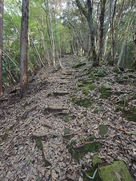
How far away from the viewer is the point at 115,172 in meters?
2.35

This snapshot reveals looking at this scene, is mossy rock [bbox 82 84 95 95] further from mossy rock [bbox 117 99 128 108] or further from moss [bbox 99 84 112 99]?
mossy rock [bbox 117 99 128 108]

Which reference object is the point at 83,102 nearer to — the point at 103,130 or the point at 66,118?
the point at 66,118

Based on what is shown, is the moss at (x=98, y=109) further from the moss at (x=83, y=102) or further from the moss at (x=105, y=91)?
the moss at (x=105, y=91)

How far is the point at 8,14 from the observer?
448 inches

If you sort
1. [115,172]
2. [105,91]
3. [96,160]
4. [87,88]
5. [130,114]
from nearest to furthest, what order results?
[115,172]
[96,160]
[130,114]
[105,91]
[87,88]

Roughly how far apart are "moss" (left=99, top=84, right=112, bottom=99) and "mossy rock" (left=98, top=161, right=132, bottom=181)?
8.17ft

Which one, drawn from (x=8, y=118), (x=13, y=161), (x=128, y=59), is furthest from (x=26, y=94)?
(x=128, y=59)

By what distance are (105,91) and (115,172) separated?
9.59 feet

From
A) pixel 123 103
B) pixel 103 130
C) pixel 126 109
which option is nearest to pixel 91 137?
pixel 103 130

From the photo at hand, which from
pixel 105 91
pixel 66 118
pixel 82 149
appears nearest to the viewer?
pixel 82 149

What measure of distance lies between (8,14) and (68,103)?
31.7ft

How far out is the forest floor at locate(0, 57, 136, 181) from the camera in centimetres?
273

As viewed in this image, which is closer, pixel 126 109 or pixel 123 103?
pixel 126 109

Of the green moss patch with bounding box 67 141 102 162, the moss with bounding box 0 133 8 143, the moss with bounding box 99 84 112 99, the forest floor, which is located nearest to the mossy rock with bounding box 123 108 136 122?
the forest floor
